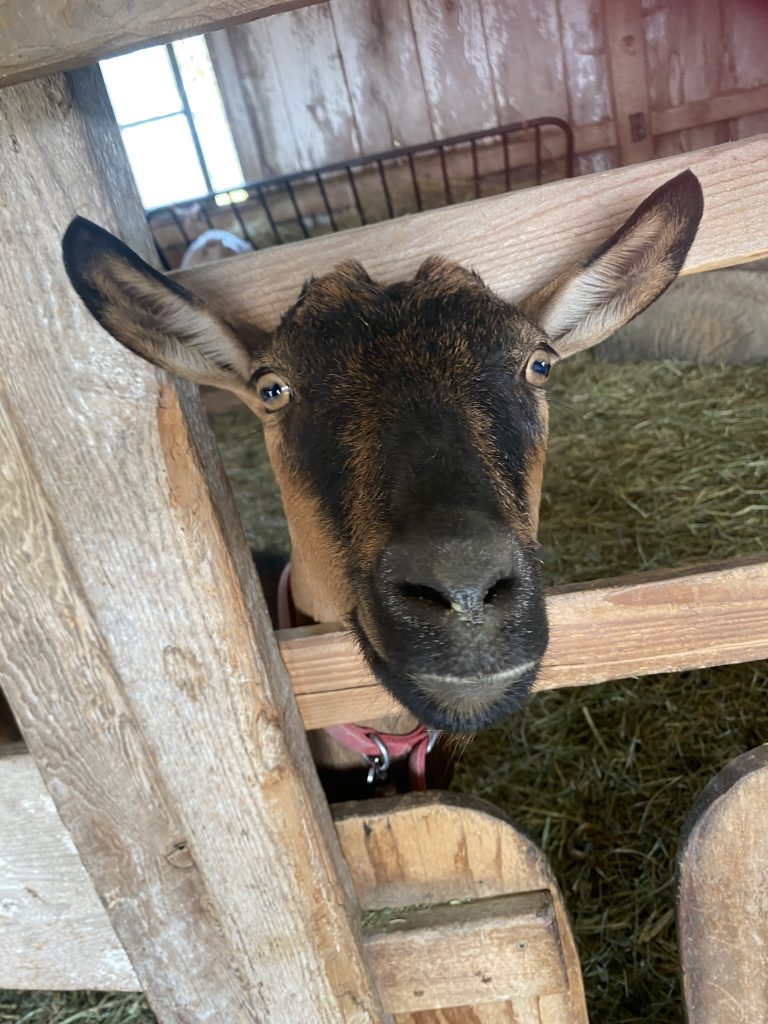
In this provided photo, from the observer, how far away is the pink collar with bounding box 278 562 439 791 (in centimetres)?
208

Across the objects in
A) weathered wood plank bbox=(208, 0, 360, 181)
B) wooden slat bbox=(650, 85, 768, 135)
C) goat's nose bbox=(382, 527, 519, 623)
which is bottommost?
goat's nose bbox=(382, 527, 519, 623)

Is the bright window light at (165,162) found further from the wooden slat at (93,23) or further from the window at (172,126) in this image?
the wooden slat at (93,23)

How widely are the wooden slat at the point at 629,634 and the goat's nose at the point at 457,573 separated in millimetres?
334

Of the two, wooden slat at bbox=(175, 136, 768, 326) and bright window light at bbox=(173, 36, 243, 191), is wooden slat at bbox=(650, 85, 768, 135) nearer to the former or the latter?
wooden slat at bbox=(175, 136, 768, 326)

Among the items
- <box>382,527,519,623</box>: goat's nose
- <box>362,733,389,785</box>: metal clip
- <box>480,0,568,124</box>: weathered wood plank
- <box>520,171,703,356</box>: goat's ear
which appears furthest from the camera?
<box>480,0,568,124</box>: weathered wood plank

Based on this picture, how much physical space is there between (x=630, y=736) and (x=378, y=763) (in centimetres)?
125

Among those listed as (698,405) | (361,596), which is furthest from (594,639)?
(698,405)

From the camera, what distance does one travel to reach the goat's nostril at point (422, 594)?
1275mm

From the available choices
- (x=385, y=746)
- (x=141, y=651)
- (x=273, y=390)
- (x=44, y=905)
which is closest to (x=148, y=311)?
(x=273, y=390)

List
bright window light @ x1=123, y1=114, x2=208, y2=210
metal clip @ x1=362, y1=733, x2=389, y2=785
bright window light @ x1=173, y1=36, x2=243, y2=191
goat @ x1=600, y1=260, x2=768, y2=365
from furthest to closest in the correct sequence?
bright window light @ x1=123, y1=114, x2=208, y2=210 → bright window light @ x1=173, y1=36, x2=243, y2=191 → goat @ x1=600, y1=260, x2=768, y2=365 → metal clip @ x1=362, y1=733, x2=389, y2=785

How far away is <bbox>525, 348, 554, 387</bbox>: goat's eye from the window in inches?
228

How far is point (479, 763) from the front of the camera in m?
2.96

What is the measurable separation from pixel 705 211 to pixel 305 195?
222 inches

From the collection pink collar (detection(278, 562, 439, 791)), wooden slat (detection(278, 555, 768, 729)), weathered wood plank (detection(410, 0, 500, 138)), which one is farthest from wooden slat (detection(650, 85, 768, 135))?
pink collar (detection(278, 562, 439, 791))
